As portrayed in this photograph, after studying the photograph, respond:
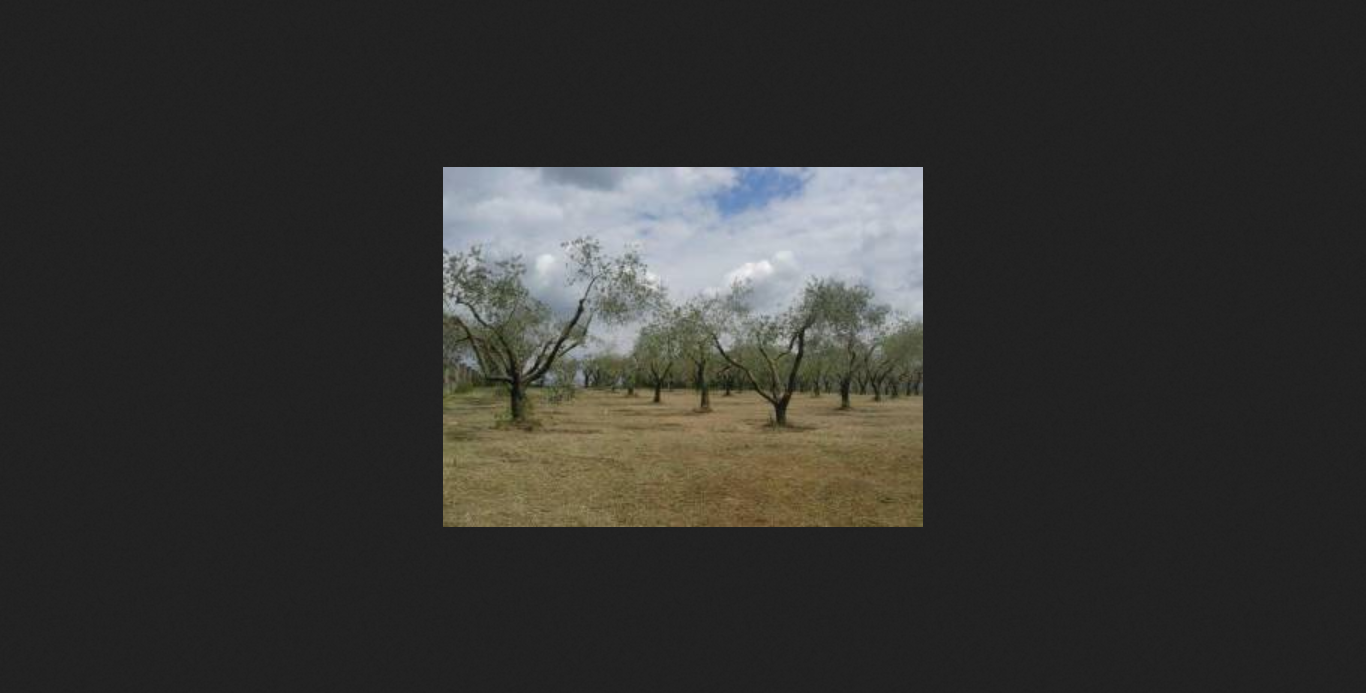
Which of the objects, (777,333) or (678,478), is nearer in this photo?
(678,478)

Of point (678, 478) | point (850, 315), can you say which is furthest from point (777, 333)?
point (678, 478)

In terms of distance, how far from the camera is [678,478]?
9383 millimetres

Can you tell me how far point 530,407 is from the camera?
16.9 m

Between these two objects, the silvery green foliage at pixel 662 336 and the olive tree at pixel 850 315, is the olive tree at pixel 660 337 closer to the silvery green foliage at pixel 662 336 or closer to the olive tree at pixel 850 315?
the silvery green foliage at pixel 662 336

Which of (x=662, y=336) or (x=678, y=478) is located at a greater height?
(x=662, y=336)

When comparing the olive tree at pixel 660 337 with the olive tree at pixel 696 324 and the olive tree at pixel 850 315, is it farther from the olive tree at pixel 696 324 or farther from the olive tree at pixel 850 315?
the olive tree at pixel 850 315

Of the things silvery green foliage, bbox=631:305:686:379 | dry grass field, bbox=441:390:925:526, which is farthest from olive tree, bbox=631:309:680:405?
dry grass field, bbox=441:390:925:526

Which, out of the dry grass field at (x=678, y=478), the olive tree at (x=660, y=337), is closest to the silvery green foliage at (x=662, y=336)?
the olive tree at (x=660, y=337)

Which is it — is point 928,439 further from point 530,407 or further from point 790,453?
point 530,407

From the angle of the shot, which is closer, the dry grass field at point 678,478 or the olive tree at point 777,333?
the dry grass field at point 678,478

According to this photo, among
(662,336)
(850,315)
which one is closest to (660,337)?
(662,336)

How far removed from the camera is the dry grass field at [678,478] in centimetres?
758

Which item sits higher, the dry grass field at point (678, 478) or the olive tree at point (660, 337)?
the olive tree at point (660, 337)

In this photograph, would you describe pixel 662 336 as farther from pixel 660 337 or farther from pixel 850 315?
pixel 850 315
